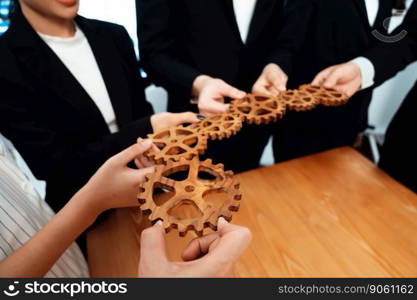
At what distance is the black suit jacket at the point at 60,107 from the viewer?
418 millimetres

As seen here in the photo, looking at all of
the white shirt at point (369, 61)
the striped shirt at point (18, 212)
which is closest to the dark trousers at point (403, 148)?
the white shirt at point (369, 61)

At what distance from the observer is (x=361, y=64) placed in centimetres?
65

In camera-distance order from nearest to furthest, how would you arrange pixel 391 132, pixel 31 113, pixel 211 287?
pixel 211 287 → pixel 31 113 → pixel 391 132

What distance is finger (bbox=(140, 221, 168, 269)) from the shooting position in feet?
1.06

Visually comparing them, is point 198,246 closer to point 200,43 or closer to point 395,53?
point 200,43

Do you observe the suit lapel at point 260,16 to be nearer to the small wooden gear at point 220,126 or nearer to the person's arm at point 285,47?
the person's arm at point 285,47

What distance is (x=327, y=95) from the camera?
24.8 inches

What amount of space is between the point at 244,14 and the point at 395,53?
1.16ft

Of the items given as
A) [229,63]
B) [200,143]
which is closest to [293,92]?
[229,63]

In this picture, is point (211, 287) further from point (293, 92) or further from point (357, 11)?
point (357, 11)

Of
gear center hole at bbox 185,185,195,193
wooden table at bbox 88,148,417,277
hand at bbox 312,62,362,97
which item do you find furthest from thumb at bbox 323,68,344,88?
gear center hole at bbox 185,185,195,193

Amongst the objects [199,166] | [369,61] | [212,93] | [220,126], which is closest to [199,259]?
[199,166]

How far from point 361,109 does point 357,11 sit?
272 millimetres

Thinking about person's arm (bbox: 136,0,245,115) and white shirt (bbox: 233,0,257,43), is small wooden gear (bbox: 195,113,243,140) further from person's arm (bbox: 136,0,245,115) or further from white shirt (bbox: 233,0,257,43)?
white shirt (bbox: 233,0,257,43)
